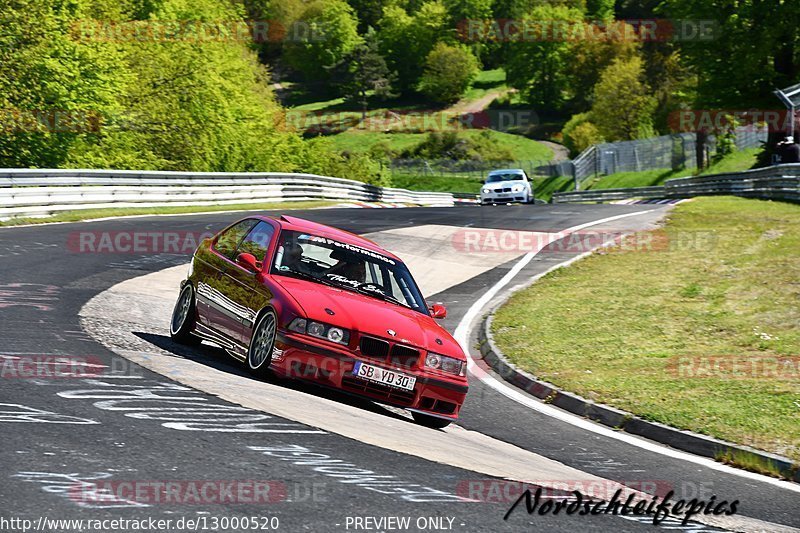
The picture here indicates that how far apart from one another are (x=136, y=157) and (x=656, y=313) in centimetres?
3123

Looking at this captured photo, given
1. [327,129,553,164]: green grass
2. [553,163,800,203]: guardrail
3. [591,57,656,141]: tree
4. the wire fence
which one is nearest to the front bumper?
[553,163,800,203]: guardrail

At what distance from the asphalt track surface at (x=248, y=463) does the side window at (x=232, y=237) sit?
1.24 metres

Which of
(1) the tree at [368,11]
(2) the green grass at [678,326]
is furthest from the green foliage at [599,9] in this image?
(2) the green grass at [678,326]

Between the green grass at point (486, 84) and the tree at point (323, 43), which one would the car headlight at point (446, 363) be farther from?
the tree at point (323, 43)

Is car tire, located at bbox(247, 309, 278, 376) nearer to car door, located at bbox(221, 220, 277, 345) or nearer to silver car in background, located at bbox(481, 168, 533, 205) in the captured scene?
car door, located at bbox(221, 220, 277, 345)

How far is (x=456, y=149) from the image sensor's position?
4146 inches

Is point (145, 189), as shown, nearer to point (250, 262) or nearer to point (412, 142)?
point (250, 262)

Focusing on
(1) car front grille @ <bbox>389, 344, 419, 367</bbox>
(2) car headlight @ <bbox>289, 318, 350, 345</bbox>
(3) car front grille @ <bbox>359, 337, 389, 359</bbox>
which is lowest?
(1) car front grille @ <bbox>389, 344, 419, 367</bbox>

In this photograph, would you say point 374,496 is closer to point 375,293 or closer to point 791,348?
point 375,293

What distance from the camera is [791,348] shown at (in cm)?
1327

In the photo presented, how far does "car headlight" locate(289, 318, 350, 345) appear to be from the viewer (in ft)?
29.3

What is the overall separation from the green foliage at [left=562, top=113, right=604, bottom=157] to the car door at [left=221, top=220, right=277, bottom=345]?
8766 cm

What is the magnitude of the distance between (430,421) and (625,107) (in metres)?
85.0

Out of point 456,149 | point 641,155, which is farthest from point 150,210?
point 456,149
